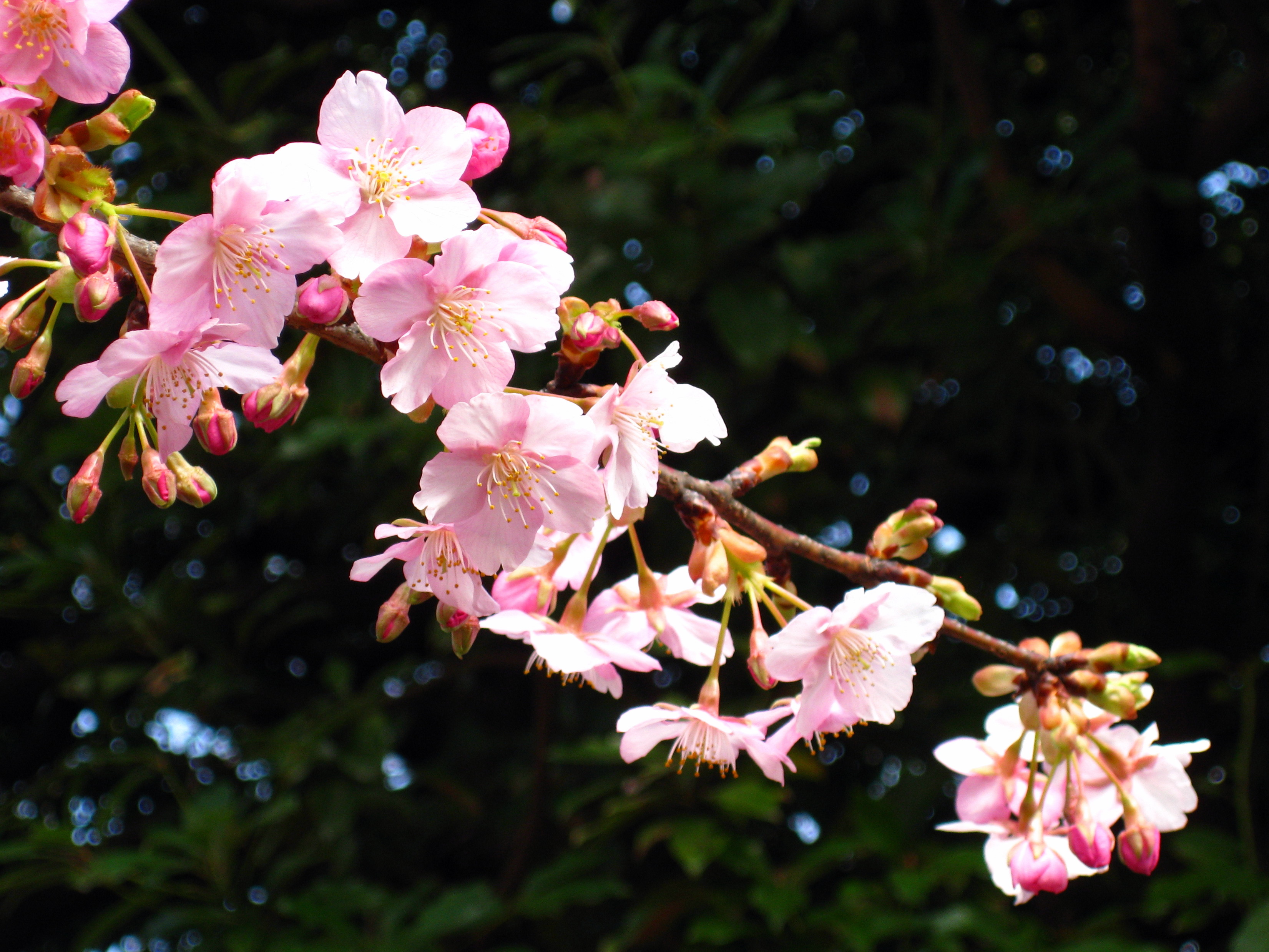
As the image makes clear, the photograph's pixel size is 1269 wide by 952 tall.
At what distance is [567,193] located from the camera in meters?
1.86

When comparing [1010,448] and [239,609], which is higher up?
[239,609]

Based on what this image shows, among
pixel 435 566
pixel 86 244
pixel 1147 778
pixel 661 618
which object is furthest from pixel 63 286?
pixel 1147 778

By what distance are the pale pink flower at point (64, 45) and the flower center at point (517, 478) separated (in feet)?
0.84

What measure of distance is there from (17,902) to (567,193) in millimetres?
1719

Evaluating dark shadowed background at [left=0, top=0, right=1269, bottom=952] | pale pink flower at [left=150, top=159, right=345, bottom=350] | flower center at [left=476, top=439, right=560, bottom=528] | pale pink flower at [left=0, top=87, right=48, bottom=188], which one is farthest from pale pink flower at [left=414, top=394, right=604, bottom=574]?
dark shadowed background at [left=0, top=0, right=1269, bottom=952]

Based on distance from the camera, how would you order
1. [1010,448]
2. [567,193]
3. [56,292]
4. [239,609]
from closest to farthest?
[56,292], [567,193], [239,609], [1010,448]

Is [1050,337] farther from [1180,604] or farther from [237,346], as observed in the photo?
[237,346]

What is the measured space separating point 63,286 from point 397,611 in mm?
237

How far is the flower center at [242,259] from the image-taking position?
0.49 m

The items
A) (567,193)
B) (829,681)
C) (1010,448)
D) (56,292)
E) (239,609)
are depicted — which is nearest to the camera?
(56,292)

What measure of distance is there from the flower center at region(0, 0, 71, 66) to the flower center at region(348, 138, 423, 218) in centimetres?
15

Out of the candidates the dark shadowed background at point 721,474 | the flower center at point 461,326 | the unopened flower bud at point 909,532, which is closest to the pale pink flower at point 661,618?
the unopened flower bud at point 909,532

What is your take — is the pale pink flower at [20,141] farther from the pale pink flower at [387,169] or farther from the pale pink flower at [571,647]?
the pale pink flower at [571,647]

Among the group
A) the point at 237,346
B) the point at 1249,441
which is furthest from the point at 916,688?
the point at 237,346
